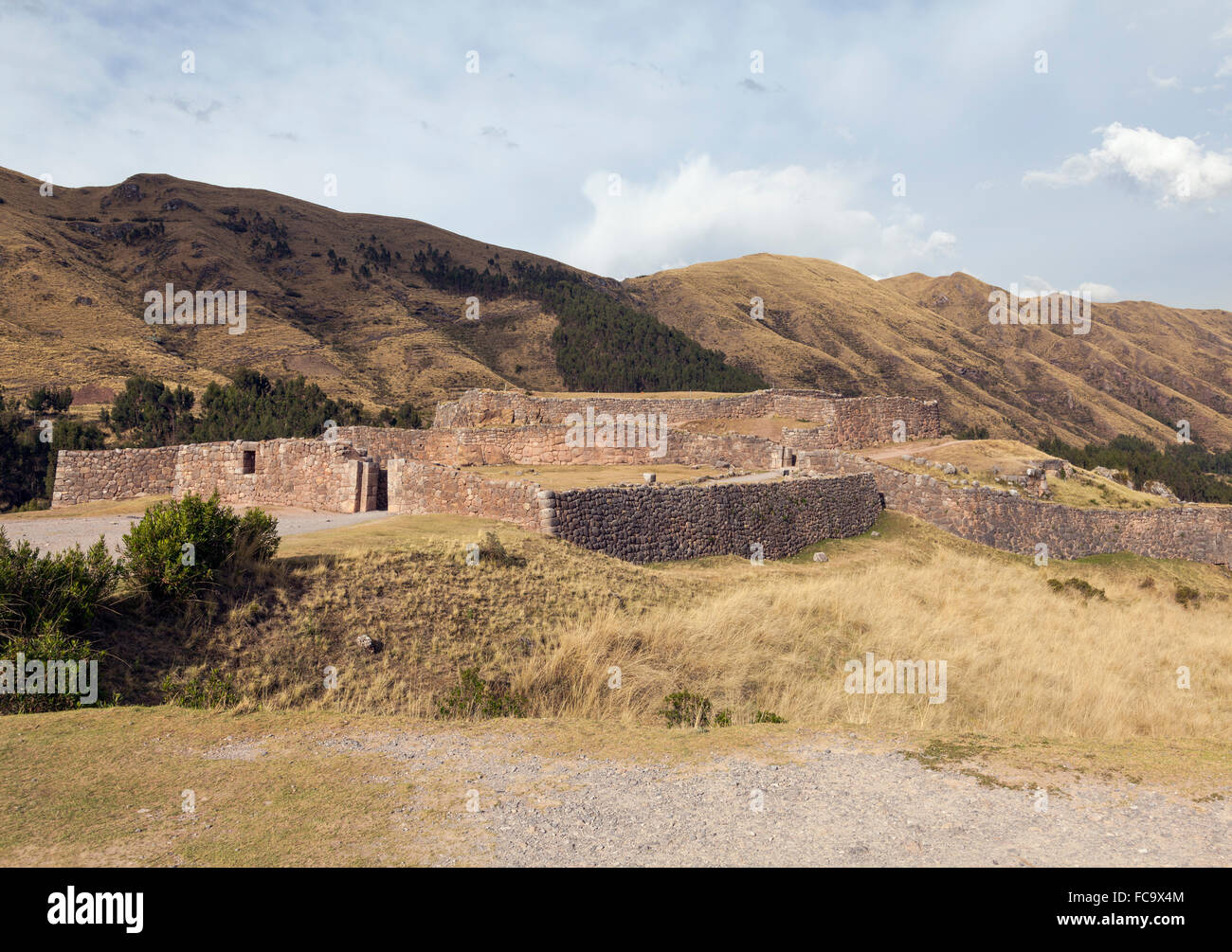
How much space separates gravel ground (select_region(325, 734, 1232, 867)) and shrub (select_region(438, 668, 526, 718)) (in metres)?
1.80

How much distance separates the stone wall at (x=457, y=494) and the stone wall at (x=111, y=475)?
24.1ft

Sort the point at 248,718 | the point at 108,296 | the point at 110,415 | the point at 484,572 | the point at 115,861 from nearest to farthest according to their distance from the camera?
the point at 115,861 → the point at 248,718 → the point at 484,572 → the point at 110,415 → the point at 108,296

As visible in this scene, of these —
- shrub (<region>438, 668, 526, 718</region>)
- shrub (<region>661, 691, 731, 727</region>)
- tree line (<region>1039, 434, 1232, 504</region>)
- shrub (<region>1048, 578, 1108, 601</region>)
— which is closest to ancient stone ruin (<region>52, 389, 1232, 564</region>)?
shrub (<region>1048, 578, 1108, 601</region>)

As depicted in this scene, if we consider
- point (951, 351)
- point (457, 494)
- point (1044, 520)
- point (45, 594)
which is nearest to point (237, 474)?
point (457, 494)

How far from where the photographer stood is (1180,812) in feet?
19.6

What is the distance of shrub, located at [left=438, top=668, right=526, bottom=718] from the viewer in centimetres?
943

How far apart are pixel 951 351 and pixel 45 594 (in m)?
123

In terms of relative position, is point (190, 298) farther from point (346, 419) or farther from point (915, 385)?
point (915, 385)

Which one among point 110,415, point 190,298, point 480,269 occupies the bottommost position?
point 110,415

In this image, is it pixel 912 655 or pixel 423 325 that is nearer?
pixel 912 655

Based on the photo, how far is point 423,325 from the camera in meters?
84.3

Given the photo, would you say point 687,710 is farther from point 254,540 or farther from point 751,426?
point 751,426

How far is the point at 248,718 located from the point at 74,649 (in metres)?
2.35
